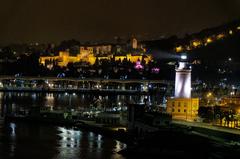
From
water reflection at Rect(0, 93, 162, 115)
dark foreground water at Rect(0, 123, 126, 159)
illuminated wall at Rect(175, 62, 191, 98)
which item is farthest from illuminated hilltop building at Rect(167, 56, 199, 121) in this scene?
water reflection at Rect(0, 93, 162, 115)

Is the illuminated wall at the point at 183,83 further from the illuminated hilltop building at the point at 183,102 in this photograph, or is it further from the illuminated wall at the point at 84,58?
the illuminated wall at the point at 84,58

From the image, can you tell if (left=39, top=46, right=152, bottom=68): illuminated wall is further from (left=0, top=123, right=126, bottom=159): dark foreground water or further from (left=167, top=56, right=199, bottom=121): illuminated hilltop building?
(left=0, top=123, right=126, bottom=159): dark foreground water

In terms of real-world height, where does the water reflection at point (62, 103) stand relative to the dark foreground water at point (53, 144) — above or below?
above

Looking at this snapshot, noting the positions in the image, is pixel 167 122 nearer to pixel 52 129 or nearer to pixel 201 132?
pixel 201 132

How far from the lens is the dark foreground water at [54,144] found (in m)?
9.91

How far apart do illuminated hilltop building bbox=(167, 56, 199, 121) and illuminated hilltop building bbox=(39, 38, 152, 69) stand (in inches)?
1205

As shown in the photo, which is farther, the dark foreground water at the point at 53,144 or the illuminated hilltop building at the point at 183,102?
the illuminated hilltop building at the point at 183,102

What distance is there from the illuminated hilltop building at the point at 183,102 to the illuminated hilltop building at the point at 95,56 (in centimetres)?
3060

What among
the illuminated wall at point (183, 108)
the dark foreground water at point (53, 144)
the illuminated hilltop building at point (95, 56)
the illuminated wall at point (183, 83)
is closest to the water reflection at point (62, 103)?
the dark foreground water at point (53, 144)

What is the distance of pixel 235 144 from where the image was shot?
9133 mm

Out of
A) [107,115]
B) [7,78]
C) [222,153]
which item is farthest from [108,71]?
[222,153]

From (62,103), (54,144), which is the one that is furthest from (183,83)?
(62,103)

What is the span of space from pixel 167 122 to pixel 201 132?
3.52ft

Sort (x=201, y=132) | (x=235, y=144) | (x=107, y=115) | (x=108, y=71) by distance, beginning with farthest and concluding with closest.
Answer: (x=108, y=71)
(x=107, y=115)
(x=201, y=132)
(x=235, y=144)
